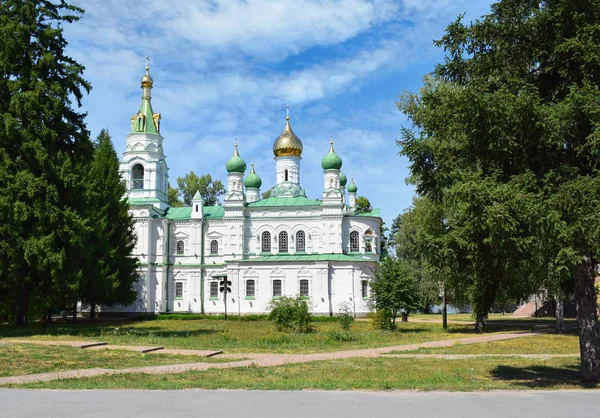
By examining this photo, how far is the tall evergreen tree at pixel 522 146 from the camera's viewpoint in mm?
10633

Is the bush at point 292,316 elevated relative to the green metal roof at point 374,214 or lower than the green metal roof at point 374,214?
lower

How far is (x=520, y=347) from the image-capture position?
19.4 meters

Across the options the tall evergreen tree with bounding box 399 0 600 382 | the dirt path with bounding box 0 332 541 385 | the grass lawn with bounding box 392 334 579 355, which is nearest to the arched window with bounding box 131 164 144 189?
the dirt path with bounding box 0 332 541 385

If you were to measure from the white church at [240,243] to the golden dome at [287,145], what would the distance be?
11.0 feet

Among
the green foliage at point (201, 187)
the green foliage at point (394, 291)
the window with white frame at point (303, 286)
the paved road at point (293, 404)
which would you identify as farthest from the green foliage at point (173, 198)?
the paved road at point (293, 404)

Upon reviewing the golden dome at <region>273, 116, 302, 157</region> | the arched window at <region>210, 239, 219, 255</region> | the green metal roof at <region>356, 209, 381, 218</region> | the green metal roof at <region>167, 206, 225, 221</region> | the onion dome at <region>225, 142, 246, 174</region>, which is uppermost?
the golden dome at <region>273, 116, 302, 157</region>

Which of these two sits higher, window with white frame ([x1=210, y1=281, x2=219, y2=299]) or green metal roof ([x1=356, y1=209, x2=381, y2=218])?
green metal roof ([x1=356, y1=209, x2=381, y2=218])

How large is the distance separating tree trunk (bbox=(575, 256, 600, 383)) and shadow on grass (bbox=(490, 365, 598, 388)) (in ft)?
1.15

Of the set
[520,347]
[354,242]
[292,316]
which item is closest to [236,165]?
[354,242]

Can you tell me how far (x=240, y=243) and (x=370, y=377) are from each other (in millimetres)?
33311

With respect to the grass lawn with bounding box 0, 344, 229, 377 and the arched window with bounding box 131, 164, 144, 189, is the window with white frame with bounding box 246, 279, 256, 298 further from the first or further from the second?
the grass lawn with bounding box 0, 344, 229, 377

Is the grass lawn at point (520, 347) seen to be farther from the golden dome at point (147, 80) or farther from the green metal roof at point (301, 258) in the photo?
the golden dome at point (147, 80)

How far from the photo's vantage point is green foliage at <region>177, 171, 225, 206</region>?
65.6 m

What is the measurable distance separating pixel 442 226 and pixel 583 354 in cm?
1512
